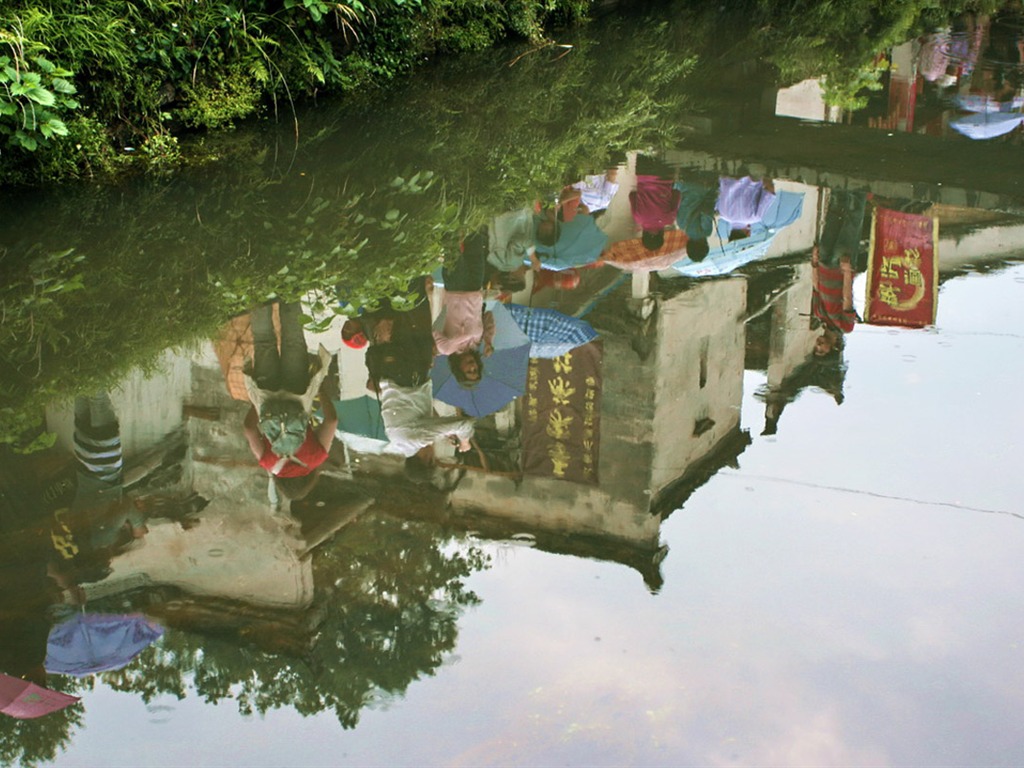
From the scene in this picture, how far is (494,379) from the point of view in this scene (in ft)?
18.8

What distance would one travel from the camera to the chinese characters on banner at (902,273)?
658 centimetres

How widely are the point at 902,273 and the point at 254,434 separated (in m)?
3.89

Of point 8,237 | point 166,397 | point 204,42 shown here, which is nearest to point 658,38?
point 204,42

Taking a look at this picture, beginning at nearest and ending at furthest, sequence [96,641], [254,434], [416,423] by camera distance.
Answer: [96,641] < [254,434] < [416,423]

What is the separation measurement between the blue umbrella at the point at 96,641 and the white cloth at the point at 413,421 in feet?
4.80

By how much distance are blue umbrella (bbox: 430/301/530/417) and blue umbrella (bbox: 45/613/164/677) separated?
6.48 ft

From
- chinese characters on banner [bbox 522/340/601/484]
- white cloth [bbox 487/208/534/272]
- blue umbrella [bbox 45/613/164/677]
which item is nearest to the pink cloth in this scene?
chinese characters on banner [bbox 522/340/601/484]

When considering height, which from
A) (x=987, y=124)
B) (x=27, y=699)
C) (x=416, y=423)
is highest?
(x=27, y=699)

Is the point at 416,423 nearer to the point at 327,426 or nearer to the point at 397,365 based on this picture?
the point at 327,426

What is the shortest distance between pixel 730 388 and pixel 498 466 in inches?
56.5

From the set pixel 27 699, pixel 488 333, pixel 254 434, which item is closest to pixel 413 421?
pixel 254 434

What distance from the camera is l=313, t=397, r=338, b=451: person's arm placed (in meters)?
5.14

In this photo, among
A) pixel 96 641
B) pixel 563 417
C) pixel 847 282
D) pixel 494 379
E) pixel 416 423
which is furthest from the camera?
pixel 847 282

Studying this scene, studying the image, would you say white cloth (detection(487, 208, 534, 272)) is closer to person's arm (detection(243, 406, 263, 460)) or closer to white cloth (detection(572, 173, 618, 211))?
white cloth (detection(572, 173, 618, 211))
